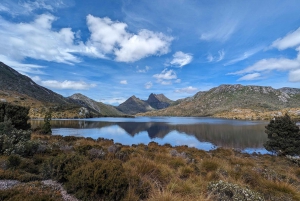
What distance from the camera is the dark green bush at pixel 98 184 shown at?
4484 millimetres

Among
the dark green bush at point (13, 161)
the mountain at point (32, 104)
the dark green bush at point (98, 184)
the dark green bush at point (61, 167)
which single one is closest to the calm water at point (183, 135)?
the dark green bush at point (13, 161)

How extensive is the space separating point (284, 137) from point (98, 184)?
955 inches

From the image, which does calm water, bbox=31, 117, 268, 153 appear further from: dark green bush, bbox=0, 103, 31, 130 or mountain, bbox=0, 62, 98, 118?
mountain, bbox=0, 62, 98, 118

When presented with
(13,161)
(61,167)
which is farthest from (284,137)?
(13,161)

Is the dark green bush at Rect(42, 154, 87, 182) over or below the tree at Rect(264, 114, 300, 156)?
over

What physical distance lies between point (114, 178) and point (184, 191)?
2148 mm

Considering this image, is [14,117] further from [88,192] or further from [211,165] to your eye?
[211,165]

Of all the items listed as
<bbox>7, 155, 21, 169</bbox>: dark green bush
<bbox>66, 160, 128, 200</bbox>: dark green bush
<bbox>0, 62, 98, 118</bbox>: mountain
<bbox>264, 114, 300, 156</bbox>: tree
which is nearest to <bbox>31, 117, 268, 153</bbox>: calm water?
<bbox>264, 114, 300, 156</bbox>: tree

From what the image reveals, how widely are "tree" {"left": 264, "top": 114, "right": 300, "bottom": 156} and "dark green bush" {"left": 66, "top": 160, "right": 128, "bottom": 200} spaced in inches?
909

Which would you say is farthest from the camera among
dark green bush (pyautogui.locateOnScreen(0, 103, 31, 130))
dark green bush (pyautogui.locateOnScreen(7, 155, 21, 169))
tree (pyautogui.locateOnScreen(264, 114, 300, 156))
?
tree (pyautogui.locateOnScreen(264, 114, 300, 156))

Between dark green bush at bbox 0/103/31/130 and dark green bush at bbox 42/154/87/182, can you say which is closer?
dark green bush at bbox 42/154/87/182

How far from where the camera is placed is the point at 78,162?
234 inches

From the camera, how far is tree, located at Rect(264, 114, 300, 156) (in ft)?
67.0

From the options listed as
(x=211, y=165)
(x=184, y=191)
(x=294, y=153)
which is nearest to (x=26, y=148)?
(x=184, y=191)
